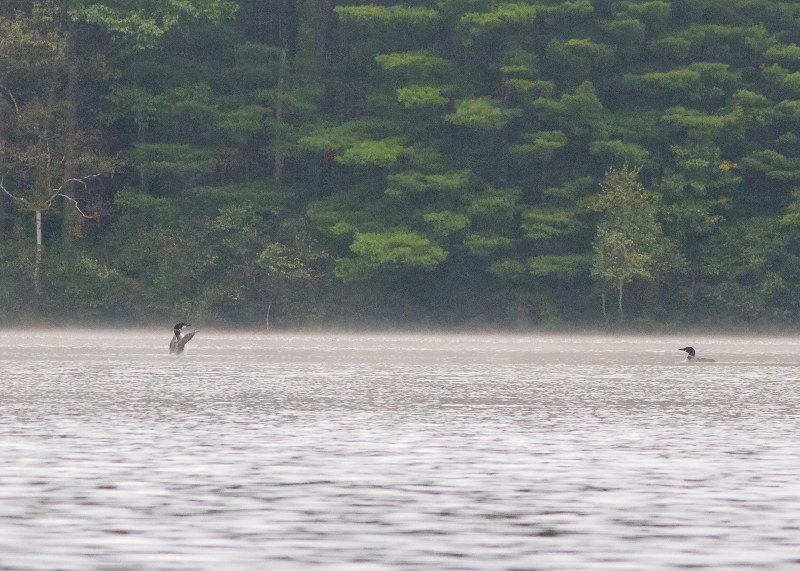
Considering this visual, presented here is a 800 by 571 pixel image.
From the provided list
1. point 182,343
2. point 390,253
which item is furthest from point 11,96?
point 182,343

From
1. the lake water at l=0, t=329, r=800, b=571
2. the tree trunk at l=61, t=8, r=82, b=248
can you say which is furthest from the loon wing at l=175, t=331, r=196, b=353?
the tree trunk at l=61, t=8, r=82, b=248

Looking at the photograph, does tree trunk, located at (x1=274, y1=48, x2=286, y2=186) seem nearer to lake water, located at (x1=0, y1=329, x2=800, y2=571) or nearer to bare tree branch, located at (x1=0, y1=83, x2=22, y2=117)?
bare tree branch, located at (x1=0, y1=83, x2=22, y2=117)

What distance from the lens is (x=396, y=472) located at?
15648 millimetres

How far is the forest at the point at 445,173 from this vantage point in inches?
2410

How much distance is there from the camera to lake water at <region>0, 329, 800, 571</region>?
11.3m

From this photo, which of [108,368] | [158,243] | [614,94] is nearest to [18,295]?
[158,243]

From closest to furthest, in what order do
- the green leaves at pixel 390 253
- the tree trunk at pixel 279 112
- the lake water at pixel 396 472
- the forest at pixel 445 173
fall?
the lake water at pixel 396 472 < the green leaves at pixel 390 253 < the forest at pixel 445 173 < the tree trunk at pixel 279 112

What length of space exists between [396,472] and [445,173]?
4700cm

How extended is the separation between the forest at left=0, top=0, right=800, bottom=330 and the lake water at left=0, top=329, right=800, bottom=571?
2908 centimetres

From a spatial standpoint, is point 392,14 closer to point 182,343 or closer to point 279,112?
point 279,112

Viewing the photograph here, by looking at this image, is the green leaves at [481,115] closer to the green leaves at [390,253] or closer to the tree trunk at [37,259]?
the green leaves at [390,253]

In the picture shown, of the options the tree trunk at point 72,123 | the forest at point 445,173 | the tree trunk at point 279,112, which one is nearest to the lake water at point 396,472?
the forest at point 445,173

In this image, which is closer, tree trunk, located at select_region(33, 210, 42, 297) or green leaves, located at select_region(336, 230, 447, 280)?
green leaves, located at select_region(336, 230, 447, 280)

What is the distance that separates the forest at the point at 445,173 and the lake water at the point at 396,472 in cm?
2908
